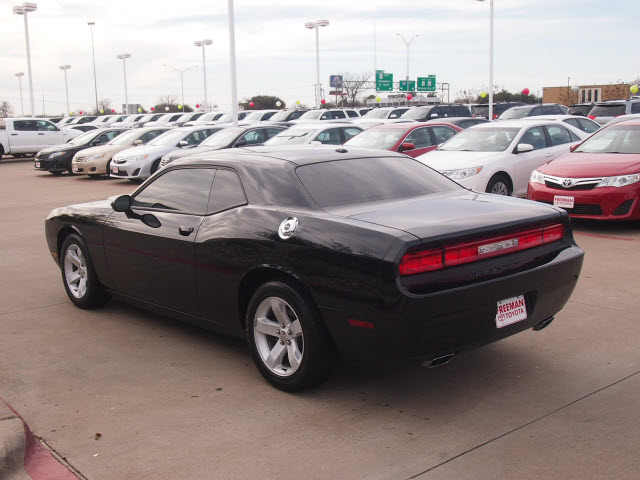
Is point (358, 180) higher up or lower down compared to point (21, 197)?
higher up

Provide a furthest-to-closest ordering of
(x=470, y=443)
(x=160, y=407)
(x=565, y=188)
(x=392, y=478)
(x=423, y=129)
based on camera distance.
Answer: (x=423, y=129)
(x=565, y=188)
(x=160, y=407)
(x=470, y=443)
(x=392, y=478)

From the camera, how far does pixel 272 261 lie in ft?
14.6

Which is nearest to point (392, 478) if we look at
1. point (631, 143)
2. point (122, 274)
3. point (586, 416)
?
point (586, 416)

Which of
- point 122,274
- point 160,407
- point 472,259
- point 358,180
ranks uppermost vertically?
point 358,180

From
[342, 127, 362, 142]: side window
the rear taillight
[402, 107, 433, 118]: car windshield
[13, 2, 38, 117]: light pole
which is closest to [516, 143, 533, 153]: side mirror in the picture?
[342, 127, 362, 142]: side window

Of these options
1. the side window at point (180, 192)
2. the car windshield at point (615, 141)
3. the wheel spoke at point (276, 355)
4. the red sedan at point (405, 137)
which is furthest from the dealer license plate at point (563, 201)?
the wheel spoke at point (276, 355)

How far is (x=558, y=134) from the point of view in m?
13.2

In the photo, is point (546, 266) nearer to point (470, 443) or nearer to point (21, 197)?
point (470, 443)

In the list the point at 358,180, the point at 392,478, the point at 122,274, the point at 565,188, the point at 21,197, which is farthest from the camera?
the point at 21,197

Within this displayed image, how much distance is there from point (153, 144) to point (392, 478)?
17993mm

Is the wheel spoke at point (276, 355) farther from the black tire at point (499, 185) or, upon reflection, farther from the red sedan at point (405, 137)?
the red sedan at point (405, 137)

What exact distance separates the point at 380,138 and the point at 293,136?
3.46 metres

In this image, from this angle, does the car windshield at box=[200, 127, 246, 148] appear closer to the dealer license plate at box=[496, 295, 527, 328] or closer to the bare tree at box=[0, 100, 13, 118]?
the dealer license plate at box=[496, 295, 527, 328]

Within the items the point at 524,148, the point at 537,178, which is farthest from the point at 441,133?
the point at 537,178
